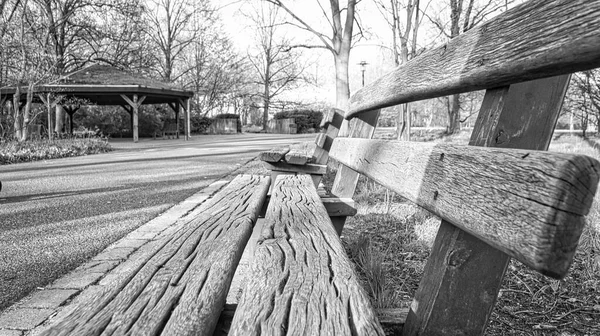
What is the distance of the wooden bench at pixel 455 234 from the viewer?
61 cm

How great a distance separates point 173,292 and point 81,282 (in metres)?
1.58

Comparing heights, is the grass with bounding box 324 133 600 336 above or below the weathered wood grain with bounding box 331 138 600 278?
below

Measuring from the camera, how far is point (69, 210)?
4.08 meters

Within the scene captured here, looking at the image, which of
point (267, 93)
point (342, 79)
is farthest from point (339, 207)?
point (267, 93)

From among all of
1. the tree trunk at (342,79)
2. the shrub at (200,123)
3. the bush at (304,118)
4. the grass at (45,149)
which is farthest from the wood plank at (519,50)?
the bush at (304,118)

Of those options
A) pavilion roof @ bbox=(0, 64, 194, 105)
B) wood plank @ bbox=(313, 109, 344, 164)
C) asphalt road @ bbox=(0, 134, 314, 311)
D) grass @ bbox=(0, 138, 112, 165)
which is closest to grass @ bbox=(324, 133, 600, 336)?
wood plank @ bbox=(313, 109, 344, 164)

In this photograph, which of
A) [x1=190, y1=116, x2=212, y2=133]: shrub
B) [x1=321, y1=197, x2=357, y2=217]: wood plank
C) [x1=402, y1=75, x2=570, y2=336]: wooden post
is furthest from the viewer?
[x1=190, y1=116, x2=212, y2=133]: shrub

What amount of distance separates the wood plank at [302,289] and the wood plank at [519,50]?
519 mm

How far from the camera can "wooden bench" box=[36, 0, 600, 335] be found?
611mm

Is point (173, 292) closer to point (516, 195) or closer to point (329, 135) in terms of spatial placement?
point (516, 195)

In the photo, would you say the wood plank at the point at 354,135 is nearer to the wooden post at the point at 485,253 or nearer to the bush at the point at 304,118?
the wooden post at the point at 485,253

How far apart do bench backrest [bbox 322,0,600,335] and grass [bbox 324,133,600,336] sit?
0.87 metres

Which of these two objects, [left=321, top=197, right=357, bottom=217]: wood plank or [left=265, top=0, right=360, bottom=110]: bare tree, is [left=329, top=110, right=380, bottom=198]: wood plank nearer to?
[left=321, top=197, right=357, bottom=217]: wood plank

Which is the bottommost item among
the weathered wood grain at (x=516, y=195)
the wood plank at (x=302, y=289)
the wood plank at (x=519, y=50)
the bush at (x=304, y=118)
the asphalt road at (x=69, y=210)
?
the asphalt road at (x=69, y=210)
